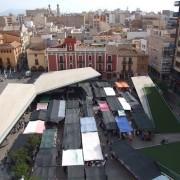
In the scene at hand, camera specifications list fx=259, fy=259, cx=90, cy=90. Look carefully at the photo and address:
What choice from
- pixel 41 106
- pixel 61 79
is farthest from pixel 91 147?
pixel 61 79

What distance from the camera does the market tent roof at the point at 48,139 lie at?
2812 centimetres

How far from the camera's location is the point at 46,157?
26047 mm

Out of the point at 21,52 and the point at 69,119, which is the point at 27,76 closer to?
the point at 21,52

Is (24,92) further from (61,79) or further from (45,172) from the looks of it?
(45,172)

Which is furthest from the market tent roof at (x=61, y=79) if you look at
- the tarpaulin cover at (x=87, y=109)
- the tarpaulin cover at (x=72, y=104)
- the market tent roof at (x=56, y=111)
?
the tarpaulin cover at (x=87, y=109)

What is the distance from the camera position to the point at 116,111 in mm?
36906

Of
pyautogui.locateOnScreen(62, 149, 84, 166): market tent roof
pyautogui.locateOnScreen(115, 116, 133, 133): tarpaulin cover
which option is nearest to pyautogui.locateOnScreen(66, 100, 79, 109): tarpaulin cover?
pyautogui.locateOnScreen(115, 116, 133, 133): tarpaulin cover

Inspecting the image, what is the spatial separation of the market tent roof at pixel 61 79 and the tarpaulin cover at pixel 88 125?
10.6 meters

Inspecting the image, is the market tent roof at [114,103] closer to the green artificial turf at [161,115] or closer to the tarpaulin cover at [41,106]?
the green artificial turf at [161,115]

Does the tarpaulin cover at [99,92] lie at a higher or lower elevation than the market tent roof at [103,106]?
higher

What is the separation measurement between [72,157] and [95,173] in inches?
139

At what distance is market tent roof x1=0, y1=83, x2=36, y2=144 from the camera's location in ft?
98.0

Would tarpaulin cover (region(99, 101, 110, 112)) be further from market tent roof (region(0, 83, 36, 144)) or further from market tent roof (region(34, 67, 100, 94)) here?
market tent roof (region(0, 83, 36, 144))

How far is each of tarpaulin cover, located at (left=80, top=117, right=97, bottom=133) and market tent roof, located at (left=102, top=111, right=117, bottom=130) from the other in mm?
1627
